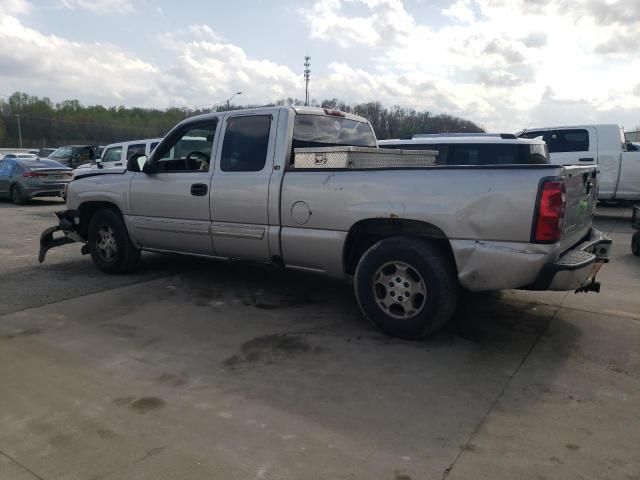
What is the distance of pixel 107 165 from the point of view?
13.9 meters

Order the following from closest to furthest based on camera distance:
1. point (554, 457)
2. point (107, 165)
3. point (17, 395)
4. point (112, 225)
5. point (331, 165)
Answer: point (554, 457)
point (17, 395)
point (331, 165)
point (112, 225)
point (107, 165)

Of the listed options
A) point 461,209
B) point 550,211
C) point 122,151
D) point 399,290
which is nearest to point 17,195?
point 122,151

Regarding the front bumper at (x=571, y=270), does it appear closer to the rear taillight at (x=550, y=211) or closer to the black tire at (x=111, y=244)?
the rear taillight at (x=550, y=211)

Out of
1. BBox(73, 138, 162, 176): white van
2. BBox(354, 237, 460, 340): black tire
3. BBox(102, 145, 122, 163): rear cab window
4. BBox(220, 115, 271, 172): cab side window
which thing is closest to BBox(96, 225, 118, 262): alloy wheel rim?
BBox(220, 115, 271, 172): cab side window

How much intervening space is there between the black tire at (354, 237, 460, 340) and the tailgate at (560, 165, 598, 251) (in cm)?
97

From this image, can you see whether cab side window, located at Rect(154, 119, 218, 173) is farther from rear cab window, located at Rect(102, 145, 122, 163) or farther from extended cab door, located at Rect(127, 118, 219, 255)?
rear cab window, located at Rect(102, 145, 122, 163)

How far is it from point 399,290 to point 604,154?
10366 mm

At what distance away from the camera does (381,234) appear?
450cm

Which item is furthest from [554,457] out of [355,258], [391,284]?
[355,258]

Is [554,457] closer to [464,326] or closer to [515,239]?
[515,239]

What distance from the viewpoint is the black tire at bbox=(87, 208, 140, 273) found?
20.8ft

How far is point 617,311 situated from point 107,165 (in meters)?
12.6

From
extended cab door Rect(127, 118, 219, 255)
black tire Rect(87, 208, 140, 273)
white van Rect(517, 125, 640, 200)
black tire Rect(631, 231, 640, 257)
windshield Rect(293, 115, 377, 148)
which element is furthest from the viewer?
white van Rect(517, 125, 640, 200)

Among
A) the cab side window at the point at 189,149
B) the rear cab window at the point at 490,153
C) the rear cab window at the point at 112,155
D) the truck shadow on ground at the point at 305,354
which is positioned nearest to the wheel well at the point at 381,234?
the truck shadow on ground at the point at 305,354
